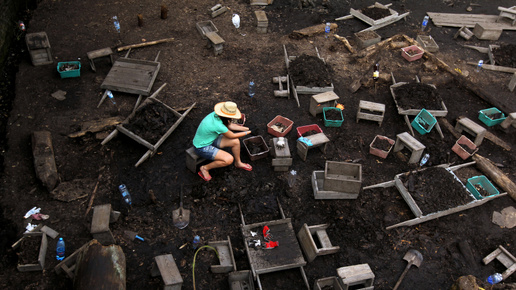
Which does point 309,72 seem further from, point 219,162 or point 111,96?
point 111,96

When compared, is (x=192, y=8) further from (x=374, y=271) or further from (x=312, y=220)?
(x=374, y=271)

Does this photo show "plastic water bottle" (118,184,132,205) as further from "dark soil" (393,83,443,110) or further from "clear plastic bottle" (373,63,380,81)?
"clear plastic bottle" (373,63,380,81)

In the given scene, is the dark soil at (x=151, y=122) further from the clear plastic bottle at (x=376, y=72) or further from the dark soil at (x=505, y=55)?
the dark soil at (x=505, y=55)

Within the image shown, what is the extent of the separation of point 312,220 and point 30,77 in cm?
895

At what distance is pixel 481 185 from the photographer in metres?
8.33

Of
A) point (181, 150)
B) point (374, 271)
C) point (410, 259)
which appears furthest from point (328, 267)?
point (181, 150)

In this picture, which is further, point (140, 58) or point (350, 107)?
point (140, 58)

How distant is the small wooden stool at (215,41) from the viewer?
11.4m

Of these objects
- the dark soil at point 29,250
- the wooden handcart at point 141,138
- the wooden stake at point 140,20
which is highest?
the wooden stake at point 140,20

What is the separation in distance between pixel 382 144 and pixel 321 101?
1.94m

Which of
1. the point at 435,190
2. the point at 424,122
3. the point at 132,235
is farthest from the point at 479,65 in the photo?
the point at 132,235

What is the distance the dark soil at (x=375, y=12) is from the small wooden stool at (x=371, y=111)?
18.3 feet

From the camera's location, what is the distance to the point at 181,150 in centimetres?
869

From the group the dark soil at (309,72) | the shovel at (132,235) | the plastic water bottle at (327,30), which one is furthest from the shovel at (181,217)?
the plastic water bottle at (327,30)
